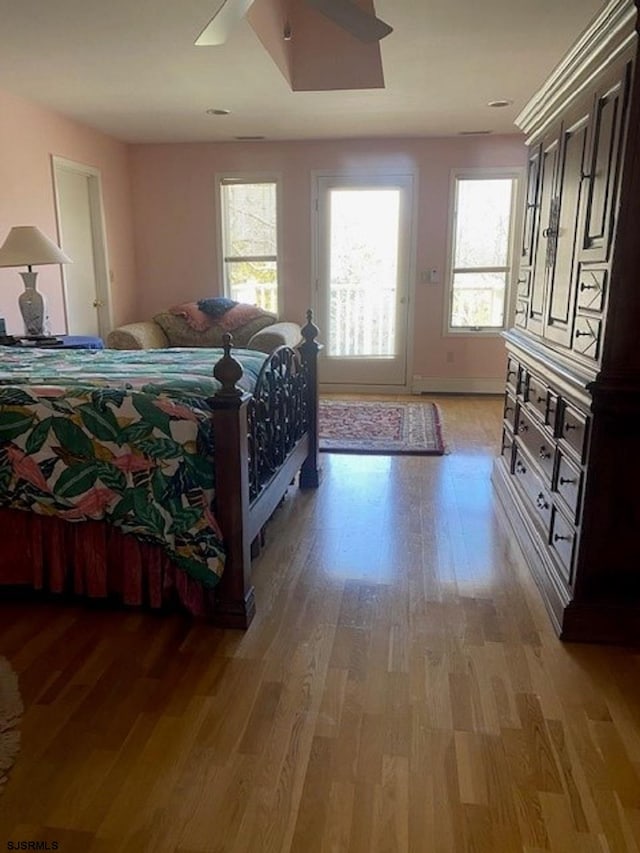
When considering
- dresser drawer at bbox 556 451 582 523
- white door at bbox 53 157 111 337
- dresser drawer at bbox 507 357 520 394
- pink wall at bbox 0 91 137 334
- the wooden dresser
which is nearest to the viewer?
the wooden dresser

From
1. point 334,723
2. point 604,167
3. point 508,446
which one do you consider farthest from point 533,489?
point 334,723

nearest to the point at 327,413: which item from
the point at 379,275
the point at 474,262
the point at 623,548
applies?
the point at 379,275

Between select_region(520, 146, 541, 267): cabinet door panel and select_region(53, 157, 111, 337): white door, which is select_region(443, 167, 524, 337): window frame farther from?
select_region(53, 157, 111, 337): white door

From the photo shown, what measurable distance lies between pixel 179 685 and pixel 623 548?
1.53 metres

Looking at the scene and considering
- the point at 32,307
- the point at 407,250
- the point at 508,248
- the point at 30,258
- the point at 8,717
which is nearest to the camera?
the point at 8,717

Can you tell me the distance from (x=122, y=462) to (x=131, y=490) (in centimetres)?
10

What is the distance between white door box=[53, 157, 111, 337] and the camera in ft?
16.6

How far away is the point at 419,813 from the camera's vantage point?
1.43m

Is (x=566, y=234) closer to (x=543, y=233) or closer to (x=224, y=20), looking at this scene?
(x=543, y=233)

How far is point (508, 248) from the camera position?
5.95 metres

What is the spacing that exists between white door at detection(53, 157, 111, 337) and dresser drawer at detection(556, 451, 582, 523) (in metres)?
4.28

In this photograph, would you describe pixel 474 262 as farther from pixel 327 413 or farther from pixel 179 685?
pixel 179 685

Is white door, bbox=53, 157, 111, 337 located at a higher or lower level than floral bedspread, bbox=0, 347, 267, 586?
higher

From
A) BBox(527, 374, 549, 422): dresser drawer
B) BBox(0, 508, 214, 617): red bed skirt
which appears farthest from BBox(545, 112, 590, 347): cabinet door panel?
BBox(0, 508, 214, 617): red bed skirt
